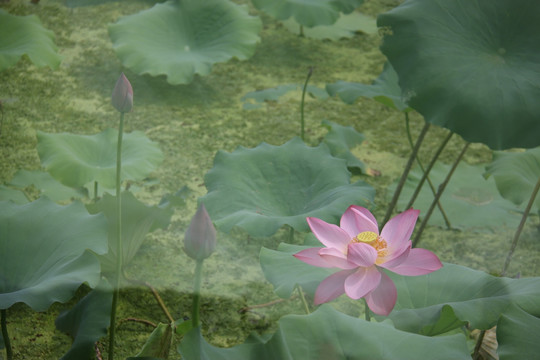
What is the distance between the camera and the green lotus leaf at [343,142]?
5.70 ft

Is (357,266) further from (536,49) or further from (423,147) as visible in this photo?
(423,147)

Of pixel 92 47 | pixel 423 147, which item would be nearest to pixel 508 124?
pixel 423 147

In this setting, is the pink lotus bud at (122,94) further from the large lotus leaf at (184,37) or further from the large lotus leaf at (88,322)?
the large lotus leaf at (184,37)

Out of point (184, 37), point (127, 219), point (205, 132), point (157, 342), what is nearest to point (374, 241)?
point (157, 342)

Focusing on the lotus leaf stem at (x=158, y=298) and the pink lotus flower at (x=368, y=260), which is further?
the lotus leaf stem at (x=158, y=298)

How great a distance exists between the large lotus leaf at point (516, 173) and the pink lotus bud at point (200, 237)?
0.96 meters

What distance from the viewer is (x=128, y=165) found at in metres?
1.46

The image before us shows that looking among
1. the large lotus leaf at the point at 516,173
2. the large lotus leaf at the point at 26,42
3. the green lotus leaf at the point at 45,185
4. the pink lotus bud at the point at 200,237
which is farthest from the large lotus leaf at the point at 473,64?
the large lotus leaf at the point at 26,42

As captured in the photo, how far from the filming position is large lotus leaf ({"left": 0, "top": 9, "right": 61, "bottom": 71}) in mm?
1807

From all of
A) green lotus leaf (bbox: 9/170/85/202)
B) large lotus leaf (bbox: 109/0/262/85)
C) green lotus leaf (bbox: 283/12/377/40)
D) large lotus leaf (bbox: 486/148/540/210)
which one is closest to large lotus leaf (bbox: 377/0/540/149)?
large lotus leaf (bbox: 486/148/540/210)

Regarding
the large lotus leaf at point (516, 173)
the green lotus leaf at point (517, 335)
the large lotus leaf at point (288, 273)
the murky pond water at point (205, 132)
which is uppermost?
the green lotus leaf at point (517, 335)

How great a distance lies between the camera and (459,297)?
94 cm

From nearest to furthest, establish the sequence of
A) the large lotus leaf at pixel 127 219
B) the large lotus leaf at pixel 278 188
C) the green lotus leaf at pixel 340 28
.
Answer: the large lotus leaf at pixel 278 188
the large lotus leaf at pixel 127 219
the green lotus leaf at pixel 340 28

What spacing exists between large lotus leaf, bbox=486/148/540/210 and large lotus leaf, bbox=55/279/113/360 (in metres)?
0.93
